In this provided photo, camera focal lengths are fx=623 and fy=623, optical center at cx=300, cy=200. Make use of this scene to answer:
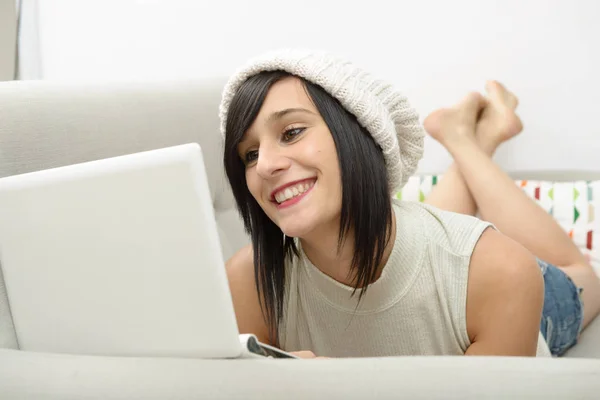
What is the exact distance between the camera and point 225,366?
623 millimetres

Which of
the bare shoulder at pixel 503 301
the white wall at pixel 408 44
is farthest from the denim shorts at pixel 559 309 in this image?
the white wall at pixel 408 44

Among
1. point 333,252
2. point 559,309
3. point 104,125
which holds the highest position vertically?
point 104,125

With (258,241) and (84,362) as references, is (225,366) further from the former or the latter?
(258,241)

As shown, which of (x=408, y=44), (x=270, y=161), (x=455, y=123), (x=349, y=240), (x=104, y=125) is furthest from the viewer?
(x=408, y=44)

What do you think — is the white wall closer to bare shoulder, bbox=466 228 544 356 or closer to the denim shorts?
the denim shorts

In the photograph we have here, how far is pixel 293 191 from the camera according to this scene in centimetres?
91

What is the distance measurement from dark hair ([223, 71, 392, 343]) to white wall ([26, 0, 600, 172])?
876 mm

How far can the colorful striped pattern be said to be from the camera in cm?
159

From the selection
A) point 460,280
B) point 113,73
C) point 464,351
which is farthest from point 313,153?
point 113,73

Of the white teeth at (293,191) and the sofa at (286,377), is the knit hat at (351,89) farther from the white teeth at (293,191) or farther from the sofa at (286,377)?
the sofa at (286,377)

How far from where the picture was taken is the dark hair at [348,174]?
3.08 ft

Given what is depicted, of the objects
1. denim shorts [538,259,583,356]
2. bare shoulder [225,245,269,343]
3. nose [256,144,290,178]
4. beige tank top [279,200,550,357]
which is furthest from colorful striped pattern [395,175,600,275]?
nose [256,144,290,178]

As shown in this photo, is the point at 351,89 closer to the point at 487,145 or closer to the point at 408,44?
the point at 487,145

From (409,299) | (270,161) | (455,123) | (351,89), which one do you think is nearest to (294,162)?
(270,161)
